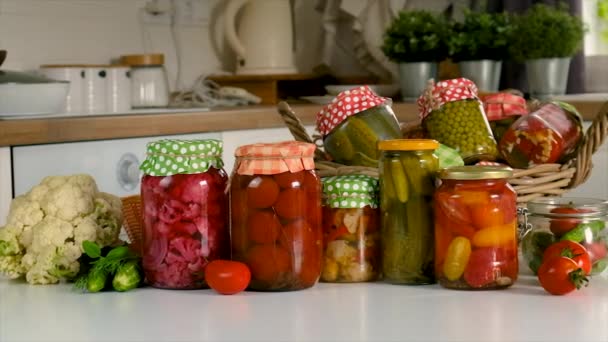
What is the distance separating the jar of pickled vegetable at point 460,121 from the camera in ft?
4.65

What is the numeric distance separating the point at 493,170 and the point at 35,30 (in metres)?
2.28

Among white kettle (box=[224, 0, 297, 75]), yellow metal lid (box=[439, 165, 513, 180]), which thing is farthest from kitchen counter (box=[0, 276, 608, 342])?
white kettle (box=[224, 0, 297, 75])

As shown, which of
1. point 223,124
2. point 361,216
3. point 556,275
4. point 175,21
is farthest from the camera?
point 175,21

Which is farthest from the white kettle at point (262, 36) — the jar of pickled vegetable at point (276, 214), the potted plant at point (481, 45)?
the jar of pickled vegetable at point (276, 214)

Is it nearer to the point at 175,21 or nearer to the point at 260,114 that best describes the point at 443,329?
the point at 260,114

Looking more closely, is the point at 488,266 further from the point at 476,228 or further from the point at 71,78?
the point at 71,78

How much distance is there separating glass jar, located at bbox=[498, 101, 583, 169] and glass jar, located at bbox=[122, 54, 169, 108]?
1865 millimetres

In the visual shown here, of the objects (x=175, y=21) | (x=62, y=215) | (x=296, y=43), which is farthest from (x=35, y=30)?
(x=62, y=215)

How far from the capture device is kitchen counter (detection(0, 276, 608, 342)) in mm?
955

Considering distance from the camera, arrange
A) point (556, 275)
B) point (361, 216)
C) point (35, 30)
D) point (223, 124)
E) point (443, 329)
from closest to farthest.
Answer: point (443, 329), point (556, 275), point (361, 216), point (223, 124), point (35, 30)

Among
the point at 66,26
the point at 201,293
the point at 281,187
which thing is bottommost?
the point at 201,293

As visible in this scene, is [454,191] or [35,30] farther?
[35,30]

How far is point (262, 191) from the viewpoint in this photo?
1117 millimetres

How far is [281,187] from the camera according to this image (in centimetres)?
112
